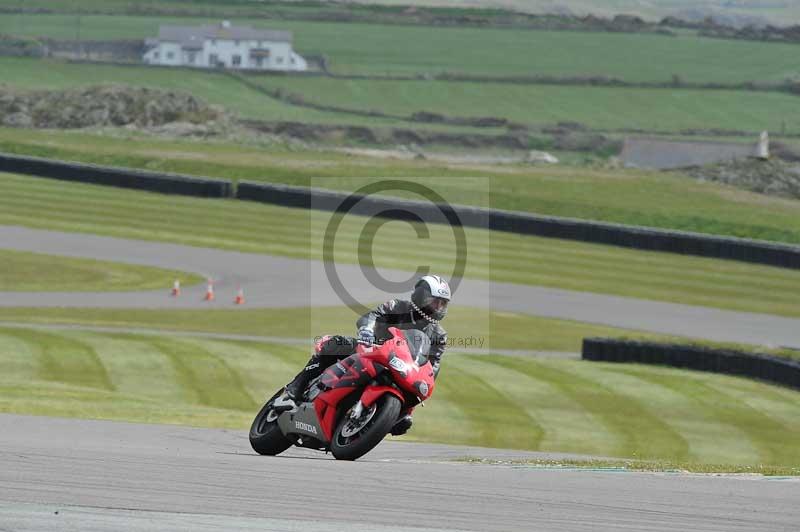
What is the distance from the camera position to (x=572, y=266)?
45781 millimetres

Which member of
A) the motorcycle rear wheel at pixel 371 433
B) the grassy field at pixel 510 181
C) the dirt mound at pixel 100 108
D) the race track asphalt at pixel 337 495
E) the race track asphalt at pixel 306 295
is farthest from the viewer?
the dirt mound at pixel 100 108

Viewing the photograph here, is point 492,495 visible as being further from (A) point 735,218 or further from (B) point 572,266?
(A) point 735,218

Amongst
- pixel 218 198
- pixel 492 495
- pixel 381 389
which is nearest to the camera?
pixel 492 495

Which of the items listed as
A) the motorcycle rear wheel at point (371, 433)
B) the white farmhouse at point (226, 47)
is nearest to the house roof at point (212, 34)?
the white farmhouse at point (226, 47)

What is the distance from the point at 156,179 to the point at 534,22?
379 feet

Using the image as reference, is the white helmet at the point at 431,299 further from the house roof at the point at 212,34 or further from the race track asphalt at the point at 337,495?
the house roof at the point at 212,34

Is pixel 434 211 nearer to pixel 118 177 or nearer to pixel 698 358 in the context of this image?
pixel 118 177

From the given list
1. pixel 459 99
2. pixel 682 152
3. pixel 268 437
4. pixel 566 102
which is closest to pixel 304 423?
pixel 268 437

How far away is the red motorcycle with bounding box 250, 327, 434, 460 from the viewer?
1278 cm

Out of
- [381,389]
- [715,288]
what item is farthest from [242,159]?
[381,389]

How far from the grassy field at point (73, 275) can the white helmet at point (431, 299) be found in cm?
2505

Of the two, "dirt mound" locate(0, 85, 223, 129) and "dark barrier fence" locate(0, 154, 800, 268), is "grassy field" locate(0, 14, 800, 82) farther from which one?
"dark barrier fence" locate(0, 154, 800, 268)

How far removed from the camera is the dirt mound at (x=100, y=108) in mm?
87250

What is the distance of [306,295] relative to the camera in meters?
38.0
